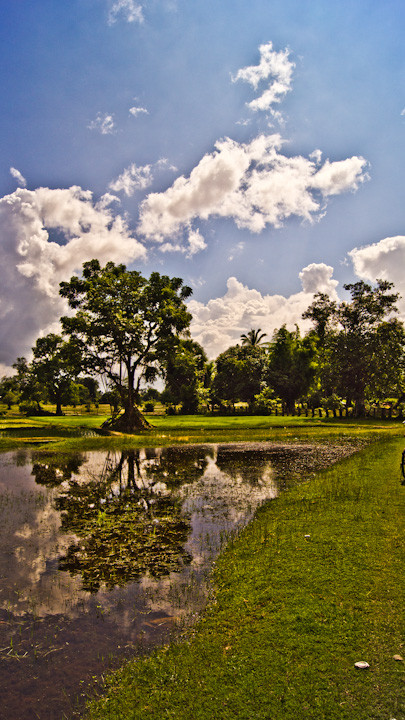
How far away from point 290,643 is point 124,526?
750cm

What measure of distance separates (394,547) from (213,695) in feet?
19.3

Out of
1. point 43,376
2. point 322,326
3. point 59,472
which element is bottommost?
A: point 59,472

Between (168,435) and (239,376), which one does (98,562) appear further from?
(239,376)

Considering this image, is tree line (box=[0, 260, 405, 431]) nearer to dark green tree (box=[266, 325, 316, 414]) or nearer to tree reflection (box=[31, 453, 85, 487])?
dark green tree (box=[266, 325, 316, 414])

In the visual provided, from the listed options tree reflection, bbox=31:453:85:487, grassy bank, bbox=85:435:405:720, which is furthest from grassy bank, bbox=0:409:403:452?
grassy bank, bbox=85:435:405:720

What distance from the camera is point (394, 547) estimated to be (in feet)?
29.5

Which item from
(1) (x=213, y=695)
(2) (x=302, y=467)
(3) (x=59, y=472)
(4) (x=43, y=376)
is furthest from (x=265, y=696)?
(4) (x=43, y=376)

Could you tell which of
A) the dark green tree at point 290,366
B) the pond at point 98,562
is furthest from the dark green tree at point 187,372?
the pond at point 98,562

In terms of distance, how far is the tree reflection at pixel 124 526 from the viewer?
30.6 feet

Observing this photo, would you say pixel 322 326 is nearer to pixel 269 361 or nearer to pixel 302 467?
pixel 269 361

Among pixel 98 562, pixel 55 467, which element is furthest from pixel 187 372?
pixel 98 562

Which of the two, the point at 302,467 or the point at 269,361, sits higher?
the point at 269,361

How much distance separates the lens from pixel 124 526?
12.2 meters

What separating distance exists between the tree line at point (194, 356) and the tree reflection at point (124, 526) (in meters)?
26.5
